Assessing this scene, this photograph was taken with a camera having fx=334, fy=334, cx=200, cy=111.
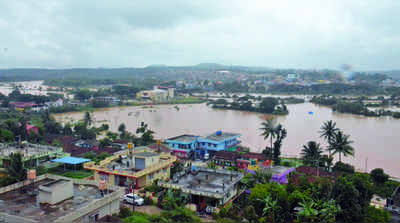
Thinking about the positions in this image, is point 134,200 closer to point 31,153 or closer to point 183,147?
point 31,153

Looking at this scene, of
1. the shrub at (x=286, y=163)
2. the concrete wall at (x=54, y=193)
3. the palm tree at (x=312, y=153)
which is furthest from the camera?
the shrub at (x=286, y=163)

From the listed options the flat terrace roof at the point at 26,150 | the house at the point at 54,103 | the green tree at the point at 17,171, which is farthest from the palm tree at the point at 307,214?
the house at the point at 54,103

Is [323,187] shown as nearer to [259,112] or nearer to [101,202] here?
[101,202]

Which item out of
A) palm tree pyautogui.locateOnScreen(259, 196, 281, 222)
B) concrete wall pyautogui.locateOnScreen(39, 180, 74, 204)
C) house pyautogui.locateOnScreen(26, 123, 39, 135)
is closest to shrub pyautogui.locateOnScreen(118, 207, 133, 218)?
concrete wall pyautogui.locateOnScreen(39, 180, 74, 204)

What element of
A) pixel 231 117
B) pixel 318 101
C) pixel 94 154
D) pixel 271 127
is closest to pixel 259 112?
pixel 231 117

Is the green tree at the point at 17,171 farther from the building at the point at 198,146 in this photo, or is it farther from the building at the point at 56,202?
the building at the point at 198,146

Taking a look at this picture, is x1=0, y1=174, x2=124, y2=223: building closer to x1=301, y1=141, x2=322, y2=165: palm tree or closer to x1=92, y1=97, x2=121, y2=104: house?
x1=301, y1=141, x2=322, y2=165: palm tree

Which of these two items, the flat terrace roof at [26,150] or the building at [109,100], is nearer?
the flat terrace roof at [26,150]
